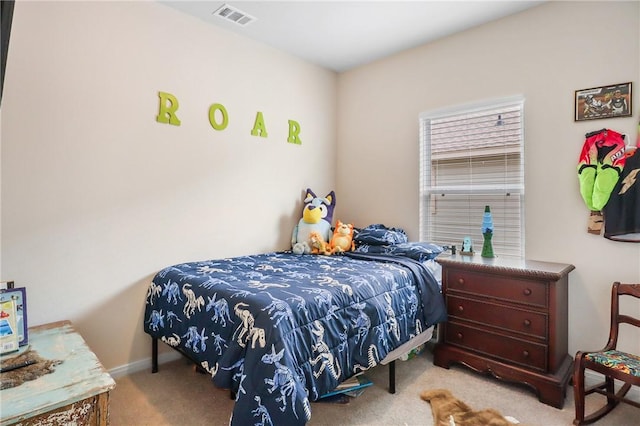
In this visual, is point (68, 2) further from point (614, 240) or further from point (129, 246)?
point (614, 240)

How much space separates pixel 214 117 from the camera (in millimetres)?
2852

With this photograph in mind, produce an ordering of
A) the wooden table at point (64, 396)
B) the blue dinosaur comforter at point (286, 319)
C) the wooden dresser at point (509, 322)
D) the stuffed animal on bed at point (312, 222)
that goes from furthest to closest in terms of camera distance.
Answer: the stuffed animal on bed at point (312, 222), the wooden dresser at point (509, 322), the blue dinosaur comforter at point (286, 319), the wooden table at point (64, 396)

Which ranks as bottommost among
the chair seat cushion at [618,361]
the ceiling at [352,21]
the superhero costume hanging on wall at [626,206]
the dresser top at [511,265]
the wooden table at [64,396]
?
the chair seat cushion at [618,361]

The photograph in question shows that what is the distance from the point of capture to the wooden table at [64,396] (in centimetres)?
126

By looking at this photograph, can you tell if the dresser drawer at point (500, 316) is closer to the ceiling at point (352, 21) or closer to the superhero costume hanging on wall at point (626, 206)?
the superhero costume hanging on wall at point (626, 206)

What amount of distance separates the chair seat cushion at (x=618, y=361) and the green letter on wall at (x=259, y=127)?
2.79 metres

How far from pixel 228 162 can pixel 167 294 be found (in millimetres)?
1201

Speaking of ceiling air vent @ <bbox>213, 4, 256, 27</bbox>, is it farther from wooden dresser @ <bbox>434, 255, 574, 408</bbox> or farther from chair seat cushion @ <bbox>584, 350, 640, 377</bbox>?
chair seat cushion @ <bbox>584, 350, 640, 377</bbox>

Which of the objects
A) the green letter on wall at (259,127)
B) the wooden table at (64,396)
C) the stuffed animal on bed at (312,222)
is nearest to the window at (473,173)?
the stuffed animal on bed at (312,222)

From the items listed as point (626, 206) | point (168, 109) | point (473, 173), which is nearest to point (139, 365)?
point (168, 109)

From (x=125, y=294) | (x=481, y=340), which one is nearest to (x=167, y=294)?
(x=125, y=294)

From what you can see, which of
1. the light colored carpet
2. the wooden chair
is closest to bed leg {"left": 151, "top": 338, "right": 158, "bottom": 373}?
the light colored carpet

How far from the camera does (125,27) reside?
7.83 ft

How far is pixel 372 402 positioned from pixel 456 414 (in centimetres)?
47
